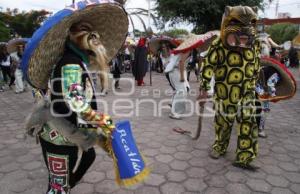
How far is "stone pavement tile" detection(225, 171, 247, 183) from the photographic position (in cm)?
336

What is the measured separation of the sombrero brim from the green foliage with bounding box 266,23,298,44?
24.3 meters

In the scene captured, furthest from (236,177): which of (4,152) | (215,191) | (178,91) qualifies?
(4,152)

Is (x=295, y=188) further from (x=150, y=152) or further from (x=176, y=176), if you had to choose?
(x=150, y=152)

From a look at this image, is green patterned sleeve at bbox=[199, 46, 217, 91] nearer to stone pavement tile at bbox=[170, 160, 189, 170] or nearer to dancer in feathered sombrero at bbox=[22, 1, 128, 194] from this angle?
stone pavement tile at bbox=[170, 160, 189, 170]

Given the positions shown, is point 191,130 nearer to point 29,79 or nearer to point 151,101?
point 151,101

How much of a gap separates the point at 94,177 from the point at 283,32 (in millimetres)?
28614

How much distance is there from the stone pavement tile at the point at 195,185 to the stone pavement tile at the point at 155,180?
27 cm

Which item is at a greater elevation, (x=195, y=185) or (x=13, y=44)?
(x=13, y=44)

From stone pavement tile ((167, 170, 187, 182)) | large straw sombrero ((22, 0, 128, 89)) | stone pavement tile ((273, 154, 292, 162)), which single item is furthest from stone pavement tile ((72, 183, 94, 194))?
stone pavement tile ((273, 154, 292, 162))

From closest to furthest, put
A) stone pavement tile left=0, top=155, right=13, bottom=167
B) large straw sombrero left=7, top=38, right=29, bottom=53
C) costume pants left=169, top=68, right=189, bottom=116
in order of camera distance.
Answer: stone pavement tile left=0, top=155, right=13, bottom=167, costume pants left=169, top=68, right=189, bottom=116, large straw sombrero left=7, top=38, right=29, bottom=53

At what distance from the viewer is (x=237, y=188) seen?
3.19 metres

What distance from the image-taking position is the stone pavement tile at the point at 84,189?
3.09 meters

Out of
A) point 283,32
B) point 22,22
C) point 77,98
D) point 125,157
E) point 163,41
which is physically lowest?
point 125,157

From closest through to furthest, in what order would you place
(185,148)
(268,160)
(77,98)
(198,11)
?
(77,98)
(268,160)
(185,148)
(198,11)
